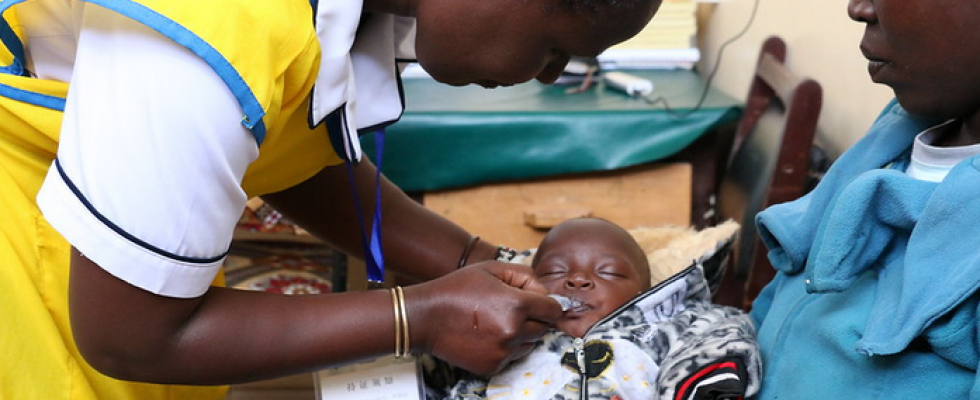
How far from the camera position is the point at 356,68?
4.26ft

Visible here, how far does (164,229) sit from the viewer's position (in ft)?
3.17

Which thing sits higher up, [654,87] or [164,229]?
[164,229]

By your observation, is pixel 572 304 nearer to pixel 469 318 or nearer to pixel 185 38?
pixel 469 318

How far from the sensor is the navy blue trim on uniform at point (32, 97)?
1078 millimetres

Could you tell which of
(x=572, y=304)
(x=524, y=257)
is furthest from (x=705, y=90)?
(x=572, y=304)

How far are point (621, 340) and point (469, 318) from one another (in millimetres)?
435

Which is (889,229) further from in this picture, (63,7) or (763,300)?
(63,7)

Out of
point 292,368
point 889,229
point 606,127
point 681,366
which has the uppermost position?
point 889,229

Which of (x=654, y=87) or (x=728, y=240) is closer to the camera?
(x=728, y=240)

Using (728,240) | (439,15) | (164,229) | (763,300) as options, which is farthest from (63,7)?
(728,240)

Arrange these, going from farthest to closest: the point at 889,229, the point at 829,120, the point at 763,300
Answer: the point at 829,120, the point at 763,300, the point at 889,229

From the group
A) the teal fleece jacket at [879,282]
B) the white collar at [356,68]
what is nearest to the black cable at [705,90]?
the teal fleece jacket at [879,282]

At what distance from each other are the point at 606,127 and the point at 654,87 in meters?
0.55

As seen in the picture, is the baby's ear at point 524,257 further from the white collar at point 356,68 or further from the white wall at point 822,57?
the white wall at point 822,57
